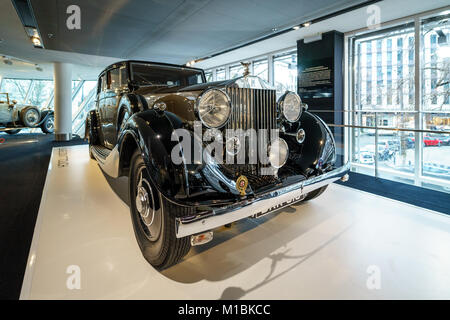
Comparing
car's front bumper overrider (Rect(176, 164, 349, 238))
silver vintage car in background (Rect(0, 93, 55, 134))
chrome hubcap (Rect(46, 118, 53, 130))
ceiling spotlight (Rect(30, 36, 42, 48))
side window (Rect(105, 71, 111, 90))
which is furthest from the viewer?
chrome hubcap (Rect(46, 118, 53, 130))

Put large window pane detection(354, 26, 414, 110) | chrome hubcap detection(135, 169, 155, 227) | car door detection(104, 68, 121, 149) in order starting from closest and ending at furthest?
chrome hubcap detection(135, 169, 155, 227), car door detection(104, 68, 121, 149), large window pane detection(354, 26, 414, 110)

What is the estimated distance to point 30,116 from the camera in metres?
10.3

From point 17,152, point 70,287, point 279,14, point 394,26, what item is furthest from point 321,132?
point 17,152

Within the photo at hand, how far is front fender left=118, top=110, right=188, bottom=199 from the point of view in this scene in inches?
54.0

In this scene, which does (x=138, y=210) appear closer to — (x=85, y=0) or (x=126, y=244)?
(x=126, y=244)

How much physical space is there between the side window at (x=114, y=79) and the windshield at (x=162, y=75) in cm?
35

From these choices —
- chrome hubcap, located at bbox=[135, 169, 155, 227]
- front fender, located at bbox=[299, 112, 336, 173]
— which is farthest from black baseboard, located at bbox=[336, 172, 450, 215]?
chrome hubcap, located at bbox=[135, 169, 155, 227]

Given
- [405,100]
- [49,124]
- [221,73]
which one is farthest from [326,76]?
[49,124]

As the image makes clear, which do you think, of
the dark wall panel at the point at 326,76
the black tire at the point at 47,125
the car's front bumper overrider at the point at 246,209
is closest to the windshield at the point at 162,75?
the car's front bumper overrider at the point at 246,209

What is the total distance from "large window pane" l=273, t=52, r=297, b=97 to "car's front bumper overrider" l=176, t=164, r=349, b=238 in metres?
5.82

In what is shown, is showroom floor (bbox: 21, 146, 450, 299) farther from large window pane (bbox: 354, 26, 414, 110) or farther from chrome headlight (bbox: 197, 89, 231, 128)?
large window pane (bbox: 354, 26, 414, 110)

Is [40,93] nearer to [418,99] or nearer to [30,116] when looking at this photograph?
[30,116]

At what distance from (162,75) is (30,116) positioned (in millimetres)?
9942

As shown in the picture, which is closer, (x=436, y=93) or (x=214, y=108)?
(x=214, y=108)
